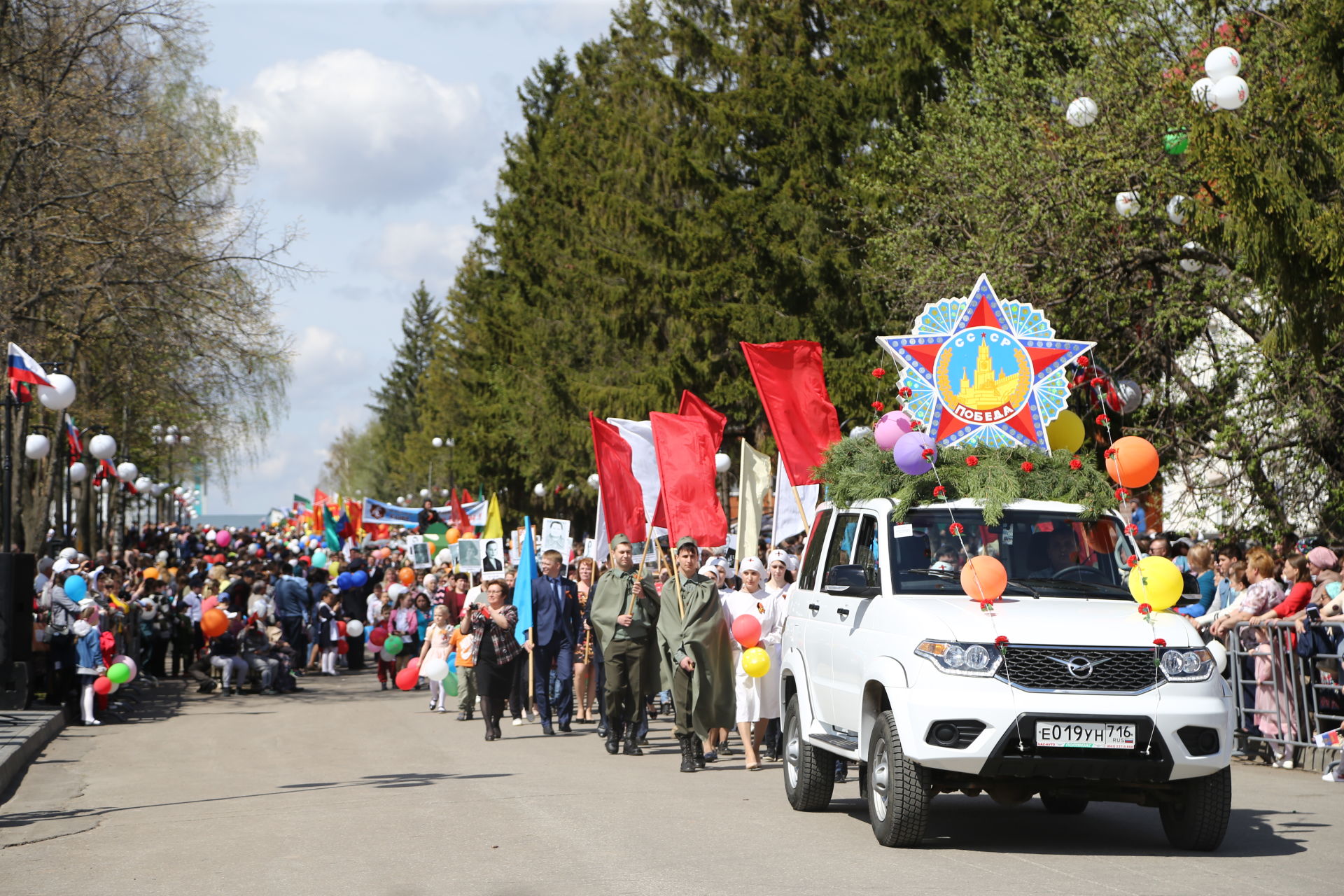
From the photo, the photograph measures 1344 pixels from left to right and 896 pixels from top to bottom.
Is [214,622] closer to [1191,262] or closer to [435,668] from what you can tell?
[435,668]

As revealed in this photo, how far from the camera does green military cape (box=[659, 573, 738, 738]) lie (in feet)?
45.8

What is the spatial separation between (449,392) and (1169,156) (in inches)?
2056

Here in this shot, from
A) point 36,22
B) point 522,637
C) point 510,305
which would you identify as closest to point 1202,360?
point 522,637

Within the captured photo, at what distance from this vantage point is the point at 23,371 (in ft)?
54.4

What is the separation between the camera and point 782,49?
112 feet

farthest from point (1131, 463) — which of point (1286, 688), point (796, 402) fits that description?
point (796, 402)

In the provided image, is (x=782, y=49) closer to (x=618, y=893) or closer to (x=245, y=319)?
(x=245, y=319)

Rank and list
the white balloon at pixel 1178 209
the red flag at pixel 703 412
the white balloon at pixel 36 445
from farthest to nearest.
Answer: the white balloon at pixel 36 445, the red flag at pixel 703 412, the white balloon at pixel 1178 209

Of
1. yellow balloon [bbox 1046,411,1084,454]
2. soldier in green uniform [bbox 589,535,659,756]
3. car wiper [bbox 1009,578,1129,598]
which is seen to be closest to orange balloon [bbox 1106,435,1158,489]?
yellow balloon [bbox 1046,411,1084,454]

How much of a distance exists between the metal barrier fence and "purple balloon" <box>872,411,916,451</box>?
4517mm

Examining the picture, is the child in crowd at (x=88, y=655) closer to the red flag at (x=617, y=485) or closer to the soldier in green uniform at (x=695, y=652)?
the red flag at (x=617, y=485)

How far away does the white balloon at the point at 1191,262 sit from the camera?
17.9 meters

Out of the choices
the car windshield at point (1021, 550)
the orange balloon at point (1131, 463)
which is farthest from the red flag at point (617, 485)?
the car windshield at point (1021, 550)

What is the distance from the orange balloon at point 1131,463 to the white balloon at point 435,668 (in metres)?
11.6
